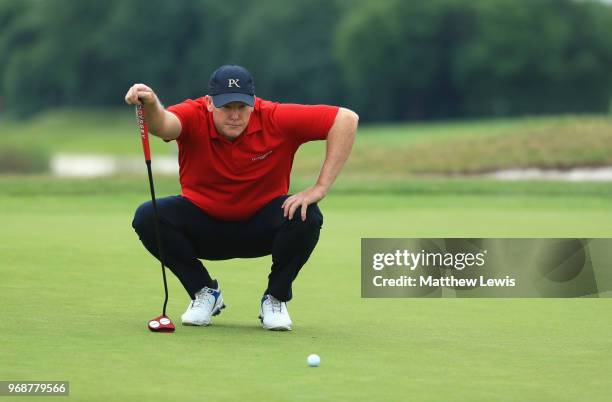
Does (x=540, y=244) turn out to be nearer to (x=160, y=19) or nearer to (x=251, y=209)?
(x=251, y=209)

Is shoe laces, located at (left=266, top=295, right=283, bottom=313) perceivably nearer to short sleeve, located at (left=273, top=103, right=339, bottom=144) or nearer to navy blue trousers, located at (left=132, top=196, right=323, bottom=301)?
navy blue trousers, located at (left=132, top=196, right=323, bottom=301)

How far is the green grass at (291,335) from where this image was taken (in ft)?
16.3

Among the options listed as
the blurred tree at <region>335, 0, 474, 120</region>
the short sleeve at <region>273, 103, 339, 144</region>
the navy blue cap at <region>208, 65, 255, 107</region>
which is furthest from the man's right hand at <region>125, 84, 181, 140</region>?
the blurred tree at <region>335, 0, 474, 120</region>

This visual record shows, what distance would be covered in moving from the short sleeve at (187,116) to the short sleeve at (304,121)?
40 centimetres

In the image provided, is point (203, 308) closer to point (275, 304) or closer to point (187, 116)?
point (275, 304)

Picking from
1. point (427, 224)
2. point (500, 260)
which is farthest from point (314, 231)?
point (427, 224)

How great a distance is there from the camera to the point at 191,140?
6.71 m

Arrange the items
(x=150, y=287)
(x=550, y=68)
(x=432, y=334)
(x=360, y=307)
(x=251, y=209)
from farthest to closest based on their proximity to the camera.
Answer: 1. (x=550, y=68)
2. (x=150, y=287)
3. (x=360, y=307)
4. (x=251, y=209)
5. (x=432, y=334)

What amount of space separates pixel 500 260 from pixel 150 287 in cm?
207
